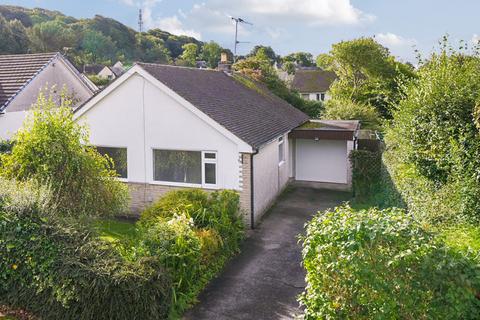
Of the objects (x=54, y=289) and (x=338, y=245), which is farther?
(x=54, y=289)

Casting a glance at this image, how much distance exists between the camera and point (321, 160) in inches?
803

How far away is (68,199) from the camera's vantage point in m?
11.3

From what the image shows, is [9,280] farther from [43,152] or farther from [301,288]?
[301,288]

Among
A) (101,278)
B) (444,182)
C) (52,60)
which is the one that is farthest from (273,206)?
(52,60)

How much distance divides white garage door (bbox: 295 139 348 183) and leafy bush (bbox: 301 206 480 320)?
45.8 ft

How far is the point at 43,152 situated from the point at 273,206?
8960 millimetres

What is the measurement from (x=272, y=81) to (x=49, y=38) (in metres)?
72.3

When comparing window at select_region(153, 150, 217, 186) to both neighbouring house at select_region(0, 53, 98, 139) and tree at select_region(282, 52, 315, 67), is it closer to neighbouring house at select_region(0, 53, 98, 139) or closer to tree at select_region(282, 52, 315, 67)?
neighbouring house at select_region(0, 53, 98, 139)

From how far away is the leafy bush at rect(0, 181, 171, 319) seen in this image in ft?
23.6

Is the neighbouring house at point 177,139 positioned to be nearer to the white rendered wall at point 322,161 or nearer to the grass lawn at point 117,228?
the grass lawn at point 117,228

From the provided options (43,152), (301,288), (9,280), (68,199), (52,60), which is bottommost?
(301,288)

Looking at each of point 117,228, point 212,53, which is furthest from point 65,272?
point 212,53

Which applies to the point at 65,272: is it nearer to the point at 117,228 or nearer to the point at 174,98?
the point at 117,228

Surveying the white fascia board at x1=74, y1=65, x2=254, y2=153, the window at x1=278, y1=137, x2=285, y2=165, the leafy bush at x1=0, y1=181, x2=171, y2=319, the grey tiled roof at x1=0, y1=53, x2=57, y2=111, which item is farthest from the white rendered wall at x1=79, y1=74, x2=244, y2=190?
the grey tiled roof at x1=0, y1=53, x2=57, y2=111
